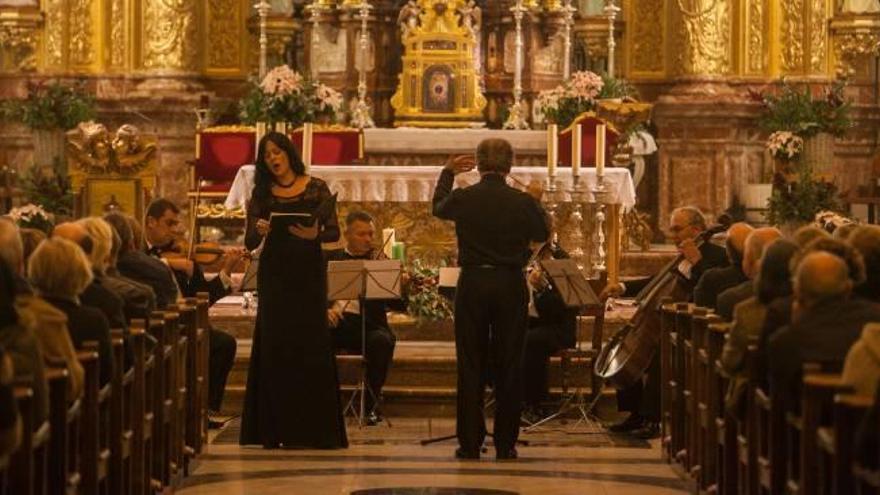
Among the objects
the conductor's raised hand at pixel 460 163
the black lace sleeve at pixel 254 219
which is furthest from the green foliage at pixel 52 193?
the conductor's raised hand at pixel 460 163

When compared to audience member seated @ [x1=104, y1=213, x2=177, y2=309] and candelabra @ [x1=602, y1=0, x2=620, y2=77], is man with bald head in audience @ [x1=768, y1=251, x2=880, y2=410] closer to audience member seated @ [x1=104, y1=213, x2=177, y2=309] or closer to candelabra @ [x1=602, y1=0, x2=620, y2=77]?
audience member seated @ [x1=104, y1=213, x2=177, y2=309]

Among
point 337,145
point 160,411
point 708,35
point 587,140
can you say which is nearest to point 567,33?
point 708,35

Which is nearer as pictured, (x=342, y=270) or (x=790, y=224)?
(x=342, y=270)

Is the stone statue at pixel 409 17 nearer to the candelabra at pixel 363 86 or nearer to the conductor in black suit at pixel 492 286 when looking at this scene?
the candelabra at pixel 363 86

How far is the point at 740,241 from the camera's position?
1179cm

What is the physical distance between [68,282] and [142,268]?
2.92 meters

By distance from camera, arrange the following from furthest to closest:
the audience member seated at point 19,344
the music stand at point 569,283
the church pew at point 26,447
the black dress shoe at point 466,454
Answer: the music stand at point 569,283 < the black dress shoe at point 466,454 < the audience member seated at point 19,344 < the church pew at point 26,447

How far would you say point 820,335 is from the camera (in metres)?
8.45

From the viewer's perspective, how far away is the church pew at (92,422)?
29.2 feet

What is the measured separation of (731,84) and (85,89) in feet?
20.2

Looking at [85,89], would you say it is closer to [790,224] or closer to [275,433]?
[790,224]

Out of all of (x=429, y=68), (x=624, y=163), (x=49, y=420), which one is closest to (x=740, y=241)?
(x=49, y=420)

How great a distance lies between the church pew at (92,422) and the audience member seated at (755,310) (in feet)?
8.38

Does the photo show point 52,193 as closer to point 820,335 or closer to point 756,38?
point 756,38
